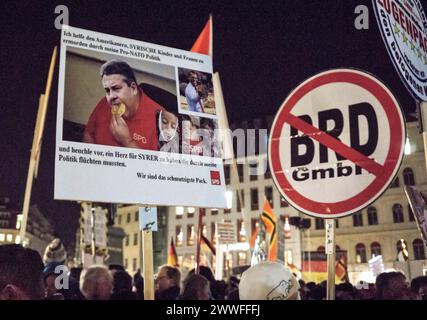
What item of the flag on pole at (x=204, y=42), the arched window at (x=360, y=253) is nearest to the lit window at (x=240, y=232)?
the arched window at (x=360, y=253)

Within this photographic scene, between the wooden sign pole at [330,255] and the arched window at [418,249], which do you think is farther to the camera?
the arched window at [418,249]

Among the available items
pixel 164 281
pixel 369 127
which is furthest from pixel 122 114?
pixel 164 281

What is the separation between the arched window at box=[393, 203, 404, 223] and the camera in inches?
1874

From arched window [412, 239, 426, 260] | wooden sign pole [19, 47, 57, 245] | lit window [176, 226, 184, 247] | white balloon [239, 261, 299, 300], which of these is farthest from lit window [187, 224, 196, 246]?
white balloon [239, 261, 299, 300]

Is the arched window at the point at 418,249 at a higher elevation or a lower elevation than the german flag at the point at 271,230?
lower

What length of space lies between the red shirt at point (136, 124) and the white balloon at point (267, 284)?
1039 millimetres

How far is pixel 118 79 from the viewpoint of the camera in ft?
9.67

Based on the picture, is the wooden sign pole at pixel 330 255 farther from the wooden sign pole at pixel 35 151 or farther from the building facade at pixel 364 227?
the building facade at pixel 364 227

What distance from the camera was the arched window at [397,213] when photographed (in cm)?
4759

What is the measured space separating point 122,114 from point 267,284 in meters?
1.36

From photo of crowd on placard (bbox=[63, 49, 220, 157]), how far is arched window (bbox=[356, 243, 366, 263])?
4988 centimetres

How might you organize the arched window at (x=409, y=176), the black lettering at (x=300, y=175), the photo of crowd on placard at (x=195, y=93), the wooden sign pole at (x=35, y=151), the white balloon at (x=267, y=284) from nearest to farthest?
1. the white balloon at (x=267, y=284)
2. the black lettering at (x=300, y=175)
3. the photo of crowd on placard at (x=195, y=93)
4. the wooden sign pole at (x=35, y=151)
5. the arched window at (x=409, y=176)
